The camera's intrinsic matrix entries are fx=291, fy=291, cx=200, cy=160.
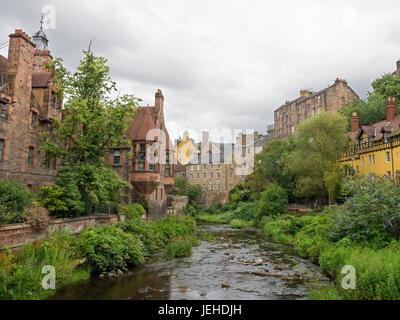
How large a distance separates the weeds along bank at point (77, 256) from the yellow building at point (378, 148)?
78.9 ft

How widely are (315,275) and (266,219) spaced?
918 inches

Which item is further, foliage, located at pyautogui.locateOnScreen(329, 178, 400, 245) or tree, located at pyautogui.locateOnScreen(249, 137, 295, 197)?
tree, located at pyautogui.locateOnScreen(249, 137, 295, 197)

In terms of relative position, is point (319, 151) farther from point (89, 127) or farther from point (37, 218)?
point (37, 218)

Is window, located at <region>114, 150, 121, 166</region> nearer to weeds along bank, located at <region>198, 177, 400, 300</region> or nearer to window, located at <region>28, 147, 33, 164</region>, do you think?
window, located at <region>28, 147, 33, 164</region>

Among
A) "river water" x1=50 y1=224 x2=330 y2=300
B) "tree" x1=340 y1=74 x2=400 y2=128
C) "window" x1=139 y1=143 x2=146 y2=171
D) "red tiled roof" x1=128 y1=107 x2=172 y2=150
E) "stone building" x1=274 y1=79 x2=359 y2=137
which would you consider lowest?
"river water" x1=50 y1=224 x2=330 y2=300

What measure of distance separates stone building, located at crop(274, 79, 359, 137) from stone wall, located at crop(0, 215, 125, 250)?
42991mm

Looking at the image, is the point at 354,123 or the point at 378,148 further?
the point at 354,123

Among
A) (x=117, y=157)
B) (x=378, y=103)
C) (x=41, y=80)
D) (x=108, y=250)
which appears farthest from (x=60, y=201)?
(x=378, y=103)

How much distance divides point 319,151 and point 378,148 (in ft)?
20.4

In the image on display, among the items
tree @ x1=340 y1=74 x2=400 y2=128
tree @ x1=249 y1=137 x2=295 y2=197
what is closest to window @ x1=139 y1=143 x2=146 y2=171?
tree @ x1=249 y1=137 x2=295 y2=197

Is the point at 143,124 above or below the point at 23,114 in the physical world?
above

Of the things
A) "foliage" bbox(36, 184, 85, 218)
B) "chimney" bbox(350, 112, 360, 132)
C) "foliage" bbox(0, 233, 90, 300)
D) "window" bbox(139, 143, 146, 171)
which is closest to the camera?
"foliage" bbox(0, 233, 90, 300)

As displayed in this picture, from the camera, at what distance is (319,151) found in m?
36.0

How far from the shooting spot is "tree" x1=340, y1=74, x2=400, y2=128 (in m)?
42.9
